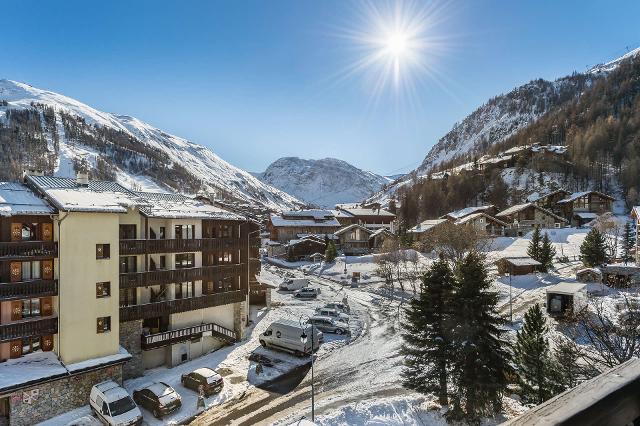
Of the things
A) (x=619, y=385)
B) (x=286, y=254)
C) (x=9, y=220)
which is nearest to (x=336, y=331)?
(x=9, y=220)

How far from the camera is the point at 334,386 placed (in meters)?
27.5

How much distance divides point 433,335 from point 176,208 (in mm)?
23487

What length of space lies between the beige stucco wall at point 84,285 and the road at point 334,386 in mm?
9166

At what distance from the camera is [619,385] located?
7.77 ft

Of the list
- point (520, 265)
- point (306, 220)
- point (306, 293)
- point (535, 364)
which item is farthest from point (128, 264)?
point (306, 220)

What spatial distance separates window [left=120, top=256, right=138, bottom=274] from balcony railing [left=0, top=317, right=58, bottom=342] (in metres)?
5.89

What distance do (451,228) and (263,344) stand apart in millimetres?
37249

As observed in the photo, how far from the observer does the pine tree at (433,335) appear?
76.7 ft

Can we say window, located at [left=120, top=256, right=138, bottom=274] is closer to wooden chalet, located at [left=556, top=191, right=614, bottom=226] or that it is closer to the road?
the road

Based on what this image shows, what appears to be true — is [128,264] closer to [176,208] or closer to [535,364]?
[176,208]

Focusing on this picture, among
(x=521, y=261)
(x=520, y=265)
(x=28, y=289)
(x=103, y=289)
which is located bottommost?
(x=520, y=265)

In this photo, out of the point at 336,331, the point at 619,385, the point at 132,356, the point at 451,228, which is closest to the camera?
the point at 619,385

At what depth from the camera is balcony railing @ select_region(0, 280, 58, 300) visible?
23.4m

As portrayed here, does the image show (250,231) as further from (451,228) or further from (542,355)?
(451,228)
